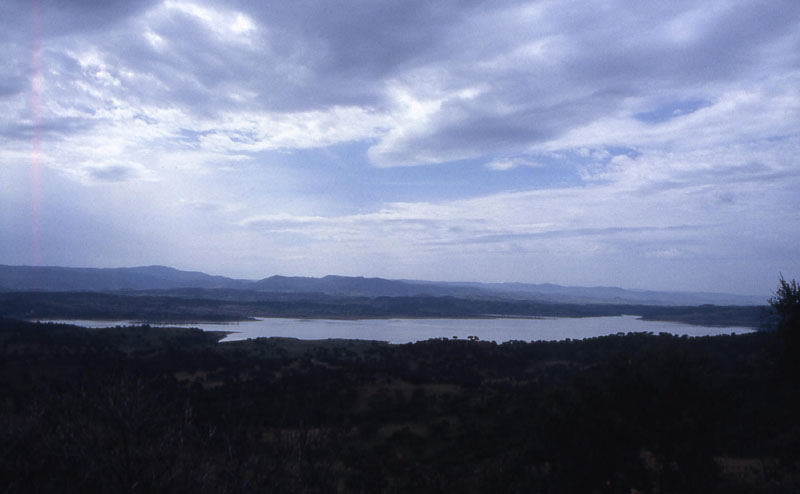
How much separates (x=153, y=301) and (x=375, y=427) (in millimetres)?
108344

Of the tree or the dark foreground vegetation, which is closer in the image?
the dark foreground vegetation

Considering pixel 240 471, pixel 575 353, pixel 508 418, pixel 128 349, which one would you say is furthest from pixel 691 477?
pixel 128 349

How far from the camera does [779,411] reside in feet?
62.6

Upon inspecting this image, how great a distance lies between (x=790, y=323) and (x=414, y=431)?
14.4m

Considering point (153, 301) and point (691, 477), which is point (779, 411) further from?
point (153, 301)

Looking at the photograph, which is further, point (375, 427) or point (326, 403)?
point (326, 403)

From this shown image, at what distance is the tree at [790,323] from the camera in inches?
793

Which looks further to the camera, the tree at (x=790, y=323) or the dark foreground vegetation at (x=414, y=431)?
the tree at (x=790, y=323)

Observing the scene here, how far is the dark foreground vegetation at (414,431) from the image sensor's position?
7.95m

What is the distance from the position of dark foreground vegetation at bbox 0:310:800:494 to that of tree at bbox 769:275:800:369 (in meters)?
0.23

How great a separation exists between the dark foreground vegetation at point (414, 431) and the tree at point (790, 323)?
8.9 inches

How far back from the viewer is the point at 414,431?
70.1 ft

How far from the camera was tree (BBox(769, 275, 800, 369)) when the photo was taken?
20141 millimetres

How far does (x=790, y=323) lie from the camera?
20312mm
